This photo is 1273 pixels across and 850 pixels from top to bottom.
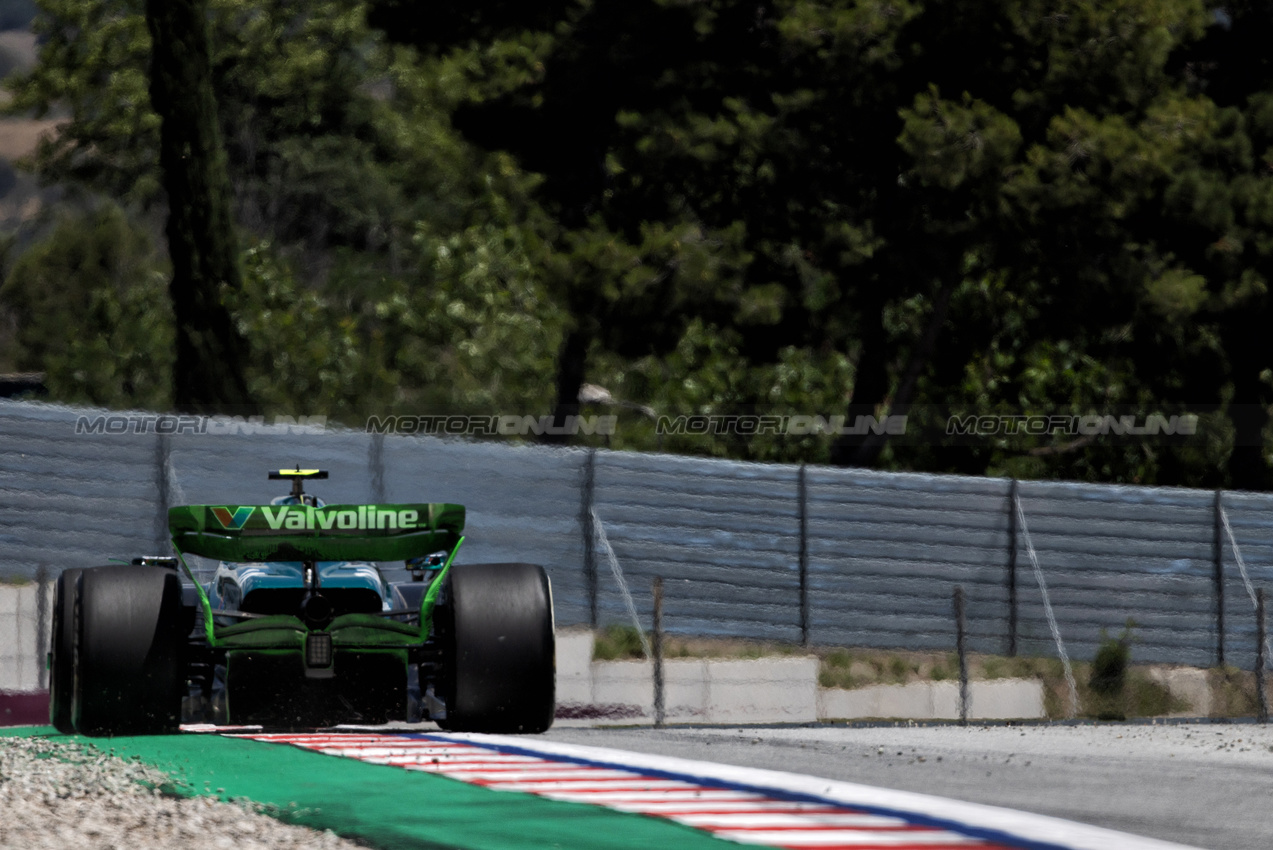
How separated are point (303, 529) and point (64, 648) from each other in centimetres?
152

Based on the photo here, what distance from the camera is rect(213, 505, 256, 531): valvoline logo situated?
1159 cm

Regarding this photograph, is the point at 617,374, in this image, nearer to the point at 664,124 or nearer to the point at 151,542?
the point at 664,124

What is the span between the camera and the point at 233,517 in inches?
457

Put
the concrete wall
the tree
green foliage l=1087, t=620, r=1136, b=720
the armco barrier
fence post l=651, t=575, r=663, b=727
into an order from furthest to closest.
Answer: the tree
green foliage l=1087, t=620, r=1136, b=720
the armco barrier
the concrete wall
fence post l=651, t=575, r=663, b=727

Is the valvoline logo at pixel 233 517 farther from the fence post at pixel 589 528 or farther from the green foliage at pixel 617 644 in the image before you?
the fence post at pixel 589 528

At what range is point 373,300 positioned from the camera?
59312 mm

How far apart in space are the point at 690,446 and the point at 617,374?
11.8m

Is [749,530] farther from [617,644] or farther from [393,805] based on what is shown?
[393,805]

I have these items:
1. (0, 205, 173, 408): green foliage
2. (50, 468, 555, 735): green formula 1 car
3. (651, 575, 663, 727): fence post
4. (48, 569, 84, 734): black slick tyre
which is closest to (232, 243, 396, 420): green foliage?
(0, 205, 173, 408): green foliage

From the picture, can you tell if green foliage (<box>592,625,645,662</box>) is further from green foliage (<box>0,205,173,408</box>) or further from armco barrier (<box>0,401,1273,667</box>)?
green foliage (<box>0,205,173,408</box>)

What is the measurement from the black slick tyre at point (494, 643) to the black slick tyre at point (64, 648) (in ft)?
6.73

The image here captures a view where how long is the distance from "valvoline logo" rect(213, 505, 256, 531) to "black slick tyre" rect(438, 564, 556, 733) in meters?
1.18

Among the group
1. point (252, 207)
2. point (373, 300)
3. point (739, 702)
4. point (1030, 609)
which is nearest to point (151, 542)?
point (739, 702)

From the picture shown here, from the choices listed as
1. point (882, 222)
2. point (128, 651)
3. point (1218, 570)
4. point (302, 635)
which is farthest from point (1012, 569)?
point (128, 651)
